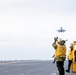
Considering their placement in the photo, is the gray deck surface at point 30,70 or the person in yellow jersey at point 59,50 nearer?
the person in yellow jersey at point 59,50

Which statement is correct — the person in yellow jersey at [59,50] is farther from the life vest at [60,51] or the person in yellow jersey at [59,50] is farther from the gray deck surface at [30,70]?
the gray deck surface at [30,70]

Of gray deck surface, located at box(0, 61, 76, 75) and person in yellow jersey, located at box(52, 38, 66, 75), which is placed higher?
person in yellow jersey, located at box(52, 38, 66, 75)

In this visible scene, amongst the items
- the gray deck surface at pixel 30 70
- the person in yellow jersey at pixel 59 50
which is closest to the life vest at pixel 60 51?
the person in yellow jersey at pixel 59 50

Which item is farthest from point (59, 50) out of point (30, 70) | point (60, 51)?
point (30, 70)

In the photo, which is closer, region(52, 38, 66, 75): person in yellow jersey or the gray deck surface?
region(52, 38, 66, 75): person in yellow jersey

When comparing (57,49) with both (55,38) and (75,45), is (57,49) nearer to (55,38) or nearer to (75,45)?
(55,38)

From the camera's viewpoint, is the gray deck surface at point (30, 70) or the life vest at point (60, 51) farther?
the gray deck surface at point (30, 70)

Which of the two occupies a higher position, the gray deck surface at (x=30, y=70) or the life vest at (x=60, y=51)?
the life vest at (x=60, y=51)

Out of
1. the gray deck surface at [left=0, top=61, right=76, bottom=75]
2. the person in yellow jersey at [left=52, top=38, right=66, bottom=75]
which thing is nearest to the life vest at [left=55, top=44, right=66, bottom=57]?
the person in yellow jersey at [left=52, top=38, right=66, bottom=75]

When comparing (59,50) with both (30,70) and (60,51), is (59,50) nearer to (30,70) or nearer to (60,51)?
(60,51)

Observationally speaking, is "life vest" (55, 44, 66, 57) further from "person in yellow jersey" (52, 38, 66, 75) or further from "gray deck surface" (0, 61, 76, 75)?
"gray deck surface" (0, 61, 76, 75)

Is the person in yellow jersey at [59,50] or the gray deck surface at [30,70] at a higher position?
the person in yellow jersey at [59,50]

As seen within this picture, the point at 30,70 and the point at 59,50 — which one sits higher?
the point at 59,50

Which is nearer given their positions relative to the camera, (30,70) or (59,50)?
(59,50)
